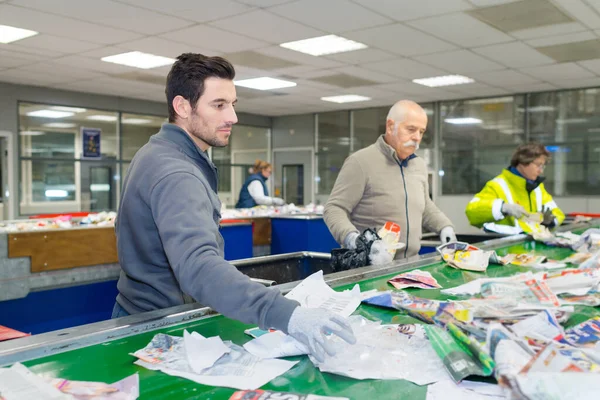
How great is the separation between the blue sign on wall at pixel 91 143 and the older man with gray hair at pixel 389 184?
741 centimetres

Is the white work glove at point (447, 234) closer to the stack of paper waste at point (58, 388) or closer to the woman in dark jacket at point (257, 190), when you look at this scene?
the stack of paper waste at point (58, 388)

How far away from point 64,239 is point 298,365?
3389 millimetres

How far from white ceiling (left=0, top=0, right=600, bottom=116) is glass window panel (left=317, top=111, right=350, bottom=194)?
2715 millimetres

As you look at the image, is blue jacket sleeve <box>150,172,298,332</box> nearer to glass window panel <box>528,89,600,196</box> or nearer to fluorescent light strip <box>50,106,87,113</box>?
fluorescent light strip <box>50,106,87,113</box>

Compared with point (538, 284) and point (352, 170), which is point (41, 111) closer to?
point (352, 170)

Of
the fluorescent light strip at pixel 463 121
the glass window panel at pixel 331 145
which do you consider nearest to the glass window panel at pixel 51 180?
the glass window panel at pixel 331 145

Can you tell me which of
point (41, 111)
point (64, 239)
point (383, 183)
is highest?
point (41, 111)

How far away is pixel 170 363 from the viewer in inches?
44.9

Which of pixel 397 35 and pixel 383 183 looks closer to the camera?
pixel 383 183

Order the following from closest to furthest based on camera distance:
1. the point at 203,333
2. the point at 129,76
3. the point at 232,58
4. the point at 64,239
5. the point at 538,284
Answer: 1. the point at 203,333
2. the point at 538,284
3. the point at 64,239
4. the point at 232,58
5. the point at 129,76

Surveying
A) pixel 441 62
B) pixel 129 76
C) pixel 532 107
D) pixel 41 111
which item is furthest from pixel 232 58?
pixel 532 107

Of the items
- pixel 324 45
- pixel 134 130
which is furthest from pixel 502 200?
pixel 134 130

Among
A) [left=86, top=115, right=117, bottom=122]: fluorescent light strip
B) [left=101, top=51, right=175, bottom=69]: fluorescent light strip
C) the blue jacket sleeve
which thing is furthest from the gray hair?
[left=86, top=115, right=117, bottom=122]: fluorescent light strip

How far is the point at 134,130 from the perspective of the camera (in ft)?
32.7
